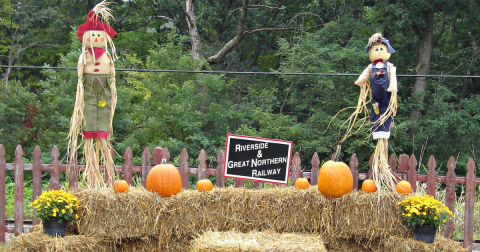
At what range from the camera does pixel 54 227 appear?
15.8 feet

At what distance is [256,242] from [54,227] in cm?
205

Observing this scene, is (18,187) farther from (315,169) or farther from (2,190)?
(315,169)

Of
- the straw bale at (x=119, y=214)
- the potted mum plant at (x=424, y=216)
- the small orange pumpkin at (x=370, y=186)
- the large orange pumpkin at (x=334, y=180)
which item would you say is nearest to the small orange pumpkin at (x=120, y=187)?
the straw bale at (x=119, y=214)

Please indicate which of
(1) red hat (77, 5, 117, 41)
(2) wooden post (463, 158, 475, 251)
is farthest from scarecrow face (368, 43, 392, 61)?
(1) red hat (77, 5, 117, 41)

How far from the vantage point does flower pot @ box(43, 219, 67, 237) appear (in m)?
4.81

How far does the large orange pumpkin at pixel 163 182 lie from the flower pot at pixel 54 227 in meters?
0.92

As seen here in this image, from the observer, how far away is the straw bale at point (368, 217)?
16.1 ft

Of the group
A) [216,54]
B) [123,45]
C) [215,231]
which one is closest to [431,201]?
[215,231]

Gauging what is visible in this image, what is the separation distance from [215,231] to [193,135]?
5555mm

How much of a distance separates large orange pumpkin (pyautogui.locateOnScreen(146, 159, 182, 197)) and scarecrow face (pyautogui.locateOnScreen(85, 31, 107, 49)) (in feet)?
5.03

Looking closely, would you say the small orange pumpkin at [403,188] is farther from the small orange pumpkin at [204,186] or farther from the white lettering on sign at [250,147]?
the small orange pumpkin at [204,186]

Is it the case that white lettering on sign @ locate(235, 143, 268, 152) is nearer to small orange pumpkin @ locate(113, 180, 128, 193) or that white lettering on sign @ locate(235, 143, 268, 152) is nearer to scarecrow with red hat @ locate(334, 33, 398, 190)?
scarecrow with red hat @ locate(334, 33, 398, 190)

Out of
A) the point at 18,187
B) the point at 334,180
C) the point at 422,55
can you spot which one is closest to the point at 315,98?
the point at 422,55

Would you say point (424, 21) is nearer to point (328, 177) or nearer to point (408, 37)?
point (408, 37)
